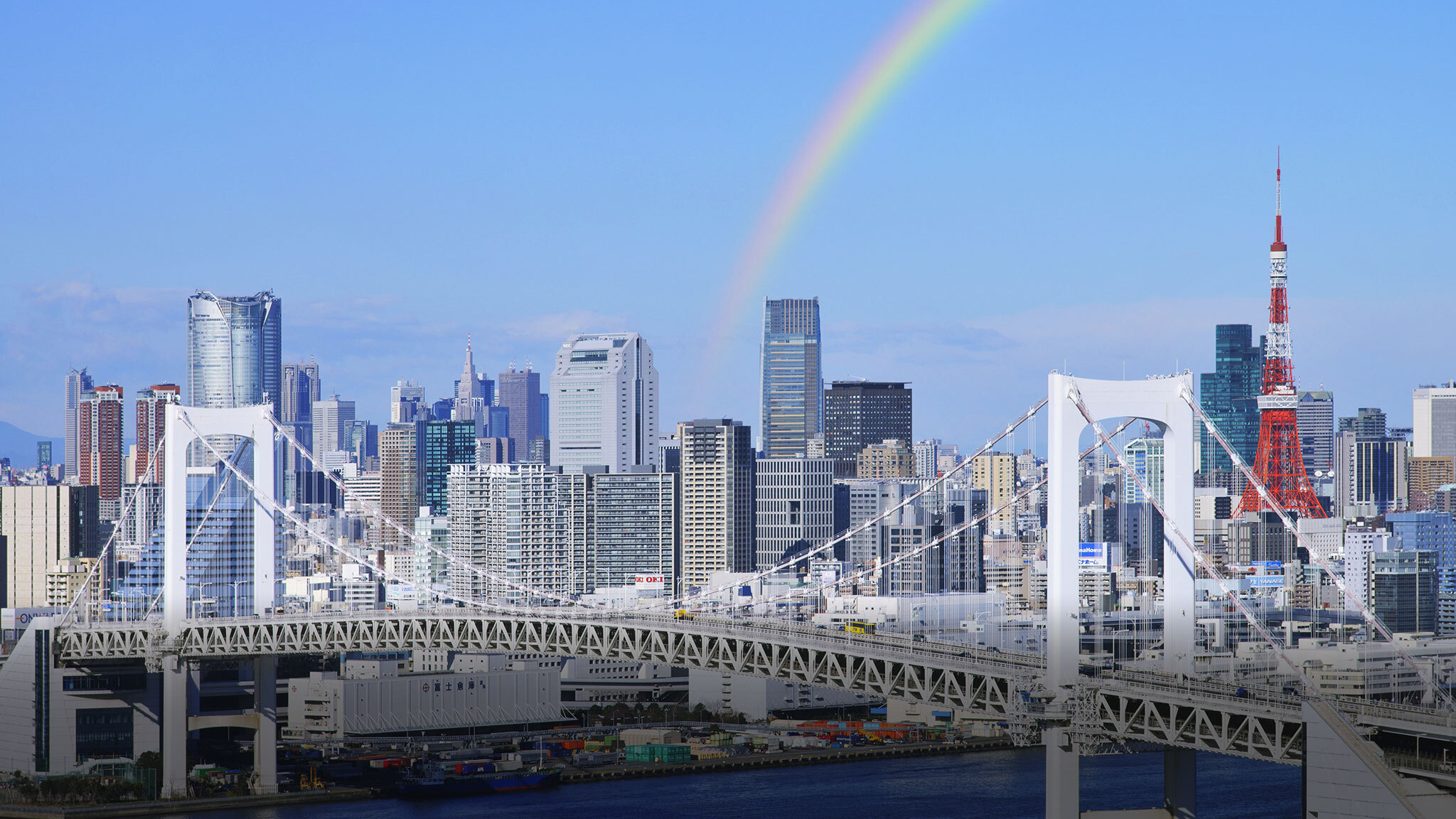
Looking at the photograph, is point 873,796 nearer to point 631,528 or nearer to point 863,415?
point 631,528

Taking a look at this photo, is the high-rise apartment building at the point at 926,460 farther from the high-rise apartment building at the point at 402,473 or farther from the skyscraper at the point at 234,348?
the skyscraper at the point at 234,348

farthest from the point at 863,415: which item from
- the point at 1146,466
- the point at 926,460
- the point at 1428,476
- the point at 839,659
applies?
the point at 839,659

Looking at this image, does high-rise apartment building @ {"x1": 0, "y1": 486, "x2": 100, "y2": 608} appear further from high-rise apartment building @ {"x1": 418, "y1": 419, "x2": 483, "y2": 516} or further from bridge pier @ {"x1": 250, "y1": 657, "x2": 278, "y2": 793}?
bridge pier @ {"x1": 250, "y1": 657, "x2": 278, "y2": 793}

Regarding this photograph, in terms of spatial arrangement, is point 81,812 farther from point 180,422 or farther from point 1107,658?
point 1107,658

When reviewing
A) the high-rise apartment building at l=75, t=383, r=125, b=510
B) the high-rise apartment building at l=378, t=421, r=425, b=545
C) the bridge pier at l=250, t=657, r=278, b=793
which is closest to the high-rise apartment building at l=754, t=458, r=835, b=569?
the high-rise apartment building at l=378, t=421, r=425, b=545

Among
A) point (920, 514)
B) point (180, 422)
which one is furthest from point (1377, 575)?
point (180, 422)

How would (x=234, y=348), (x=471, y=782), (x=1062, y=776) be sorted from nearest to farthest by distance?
(x=1062, y=776) < (x=471, y=782) < (x=234, y=348)

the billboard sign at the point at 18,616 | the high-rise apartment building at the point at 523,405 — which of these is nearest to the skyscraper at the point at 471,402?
the high-rise apartment building at the point at 523,405
